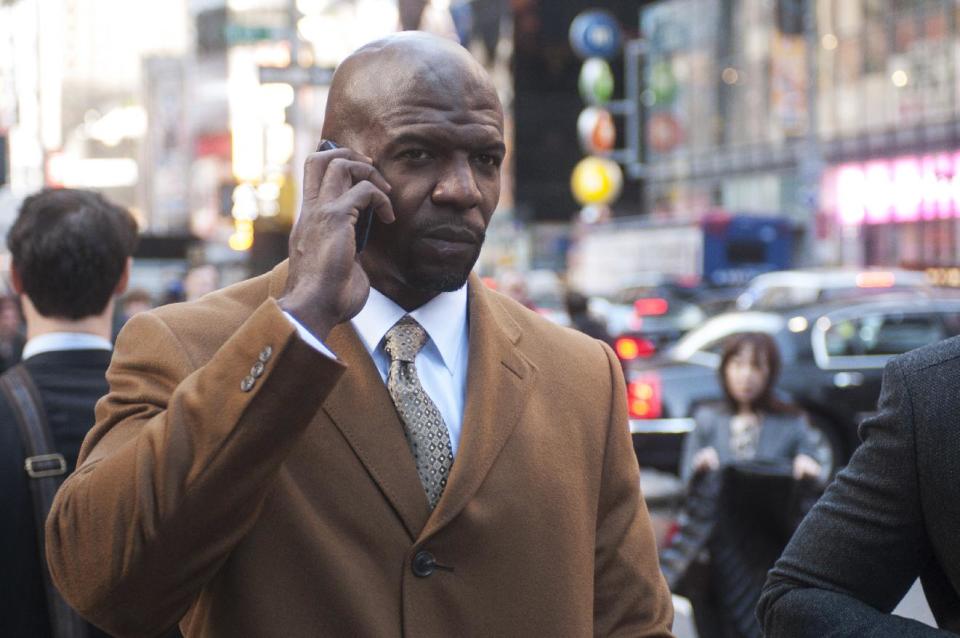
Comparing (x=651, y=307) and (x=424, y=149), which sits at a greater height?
(x=424, y=149)

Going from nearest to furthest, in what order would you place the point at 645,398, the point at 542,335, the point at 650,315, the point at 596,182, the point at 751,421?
the point at 542,335, the point at 751,421, the point at 645,398, the point at 650,315, the point at 596,182

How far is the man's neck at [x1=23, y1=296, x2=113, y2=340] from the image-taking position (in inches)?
145

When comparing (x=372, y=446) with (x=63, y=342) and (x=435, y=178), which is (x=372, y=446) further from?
(x=63, y=342)

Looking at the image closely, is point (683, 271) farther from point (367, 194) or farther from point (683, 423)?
point (367, 194)

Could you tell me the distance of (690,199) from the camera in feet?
184

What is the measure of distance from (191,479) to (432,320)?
611 millimetres

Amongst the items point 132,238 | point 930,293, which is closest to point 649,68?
point 930,293

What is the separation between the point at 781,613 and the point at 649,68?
59.0 meters

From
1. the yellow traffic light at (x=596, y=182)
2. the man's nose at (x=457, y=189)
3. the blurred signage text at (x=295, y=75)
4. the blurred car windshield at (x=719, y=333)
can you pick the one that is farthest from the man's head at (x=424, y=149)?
the yellow traffic light at (x=596, y=182)

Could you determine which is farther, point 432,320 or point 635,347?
point 635,347

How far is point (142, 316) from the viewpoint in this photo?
7.73 feet

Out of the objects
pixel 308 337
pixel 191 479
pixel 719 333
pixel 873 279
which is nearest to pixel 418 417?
pixel 308 337

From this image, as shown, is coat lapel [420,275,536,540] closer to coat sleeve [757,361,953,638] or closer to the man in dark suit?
coat sleeve [757,361,953,638]

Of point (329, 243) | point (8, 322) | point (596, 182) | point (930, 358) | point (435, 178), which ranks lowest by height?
point (8, 322)
